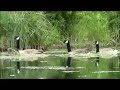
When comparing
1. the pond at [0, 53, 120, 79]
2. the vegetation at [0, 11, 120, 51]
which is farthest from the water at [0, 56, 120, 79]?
the vegetation at [0, 11, 120, 51]

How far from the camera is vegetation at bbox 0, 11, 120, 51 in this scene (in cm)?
552

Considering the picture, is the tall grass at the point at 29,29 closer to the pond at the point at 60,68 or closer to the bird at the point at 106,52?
the pond at the point at 60,68

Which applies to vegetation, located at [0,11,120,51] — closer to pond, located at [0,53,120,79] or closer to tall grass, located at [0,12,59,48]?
tall grass, located at [0,12,59,48]

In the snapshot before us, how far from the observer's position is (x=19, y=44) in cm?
556

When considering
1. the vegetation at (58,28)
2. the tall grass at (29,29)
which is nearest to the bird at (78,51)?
the vegetation at (58,28)

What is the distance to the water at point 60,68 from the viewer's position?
211 inches

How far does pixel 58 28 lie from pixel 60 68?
56cm

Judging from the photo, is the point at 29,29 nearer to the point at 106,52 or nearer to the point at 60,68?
the point at 60,68

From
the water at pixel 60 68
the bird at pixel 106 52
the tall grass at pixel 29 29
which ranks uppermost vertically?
the tall grass at pixel 29 29
